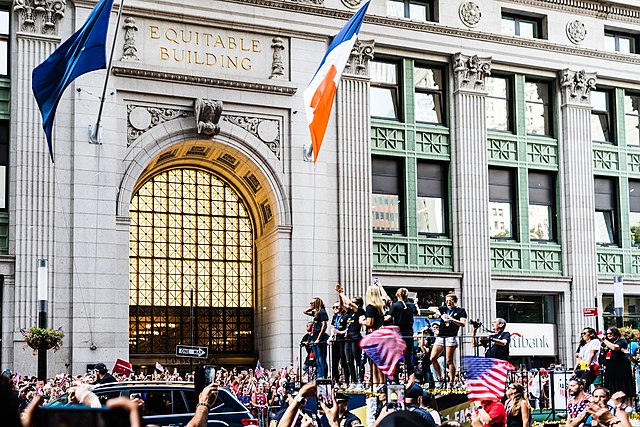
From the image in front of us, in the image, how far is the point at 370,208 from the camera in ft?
113

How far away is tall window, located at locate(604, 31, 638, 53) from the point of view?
4084 cm

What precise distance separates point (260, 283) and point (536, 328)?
36.5 ft

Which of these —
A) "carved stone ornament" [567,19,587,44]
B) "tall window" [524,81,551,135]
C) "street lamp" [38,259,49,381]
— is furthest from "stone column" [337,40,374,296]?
"street lamp" [38,259,49,381]

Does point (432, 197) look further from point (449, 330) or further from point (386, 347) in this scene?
point (386, 347)

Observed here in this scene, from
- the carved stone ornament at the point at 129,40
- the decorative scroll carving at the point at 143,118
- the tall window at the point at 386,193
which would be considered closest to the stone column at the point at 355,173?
the tall window at the point at 386,193

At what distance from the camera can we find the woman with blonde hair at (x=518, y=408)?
1362 cm

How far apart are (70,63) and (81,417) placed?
22638mm

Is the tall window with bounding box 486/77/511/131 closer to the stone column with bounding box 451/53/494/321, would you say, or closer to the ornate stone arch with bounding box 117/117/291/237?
the stone column with bounding box 451/53/494/321

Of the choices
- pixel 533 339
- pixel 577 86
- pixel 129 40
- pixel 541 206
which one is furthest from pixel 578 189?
pixel 129 40

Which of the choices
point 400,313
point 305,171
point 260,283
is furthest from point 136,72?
point 400,313

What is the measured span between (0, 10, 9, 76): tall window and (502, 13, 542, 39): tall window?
62.5ft

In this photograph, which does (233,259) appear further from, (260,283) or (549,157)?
(549,157)

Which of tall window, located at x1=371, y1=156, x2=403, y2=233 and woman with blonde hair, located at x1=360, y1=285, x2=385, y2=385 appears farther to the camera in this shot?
tall window, located at x1=371, y1=156, x2=403, y2=233

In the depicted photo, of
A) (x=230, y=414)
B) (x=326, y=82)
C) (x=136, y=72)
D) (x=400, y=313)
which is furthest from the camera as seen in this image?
(x=136, y=72)
